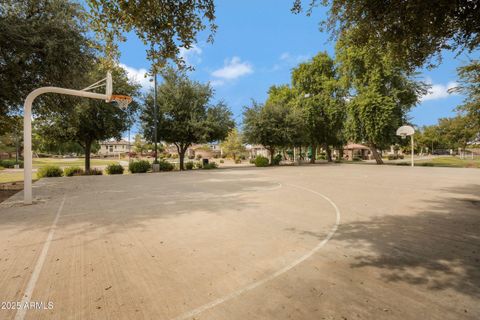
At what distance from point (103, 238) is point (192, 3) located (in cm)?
534

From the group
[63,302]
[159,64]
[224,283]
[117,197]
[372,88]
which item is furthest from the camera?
[372,88]

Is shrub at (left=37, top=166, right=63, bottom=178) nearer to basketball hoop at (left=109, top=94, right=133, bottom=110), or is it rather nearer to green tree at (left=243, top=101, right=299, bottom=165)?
basketball hoop at (left=109, top=94, right=133, bottom=110)

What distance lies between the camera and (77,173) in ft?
73.8

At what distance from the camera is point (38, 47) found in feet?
36.3

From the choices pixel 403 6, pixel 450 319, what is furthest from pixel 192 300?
pixel 403 6

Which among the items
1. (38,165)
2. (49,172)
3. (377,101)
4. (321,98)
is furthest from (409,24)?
(38,165)

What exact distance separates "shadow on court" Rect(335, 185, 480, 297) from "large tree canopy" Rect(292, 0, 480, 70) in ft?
14.6

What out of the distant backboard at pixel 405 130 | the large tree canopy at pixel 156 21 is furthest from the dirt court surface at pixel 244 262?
the distant backboard at pixel 405 130

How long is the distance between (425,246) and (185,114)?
26.2 m

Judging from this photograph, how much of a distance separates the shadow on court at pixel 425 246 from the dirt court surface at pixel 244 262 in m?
0.02

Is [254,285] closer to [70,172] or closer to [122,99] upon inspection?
[122,99]

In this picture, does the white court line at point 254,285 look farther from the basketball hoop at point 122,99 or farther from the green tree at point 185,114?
the green tree at point 185,114

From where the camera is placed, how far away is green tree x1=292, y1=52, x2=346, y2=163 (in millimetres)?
37500

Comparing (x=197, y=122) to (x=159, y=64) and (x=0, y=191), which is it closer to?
(x=0, y=191)
